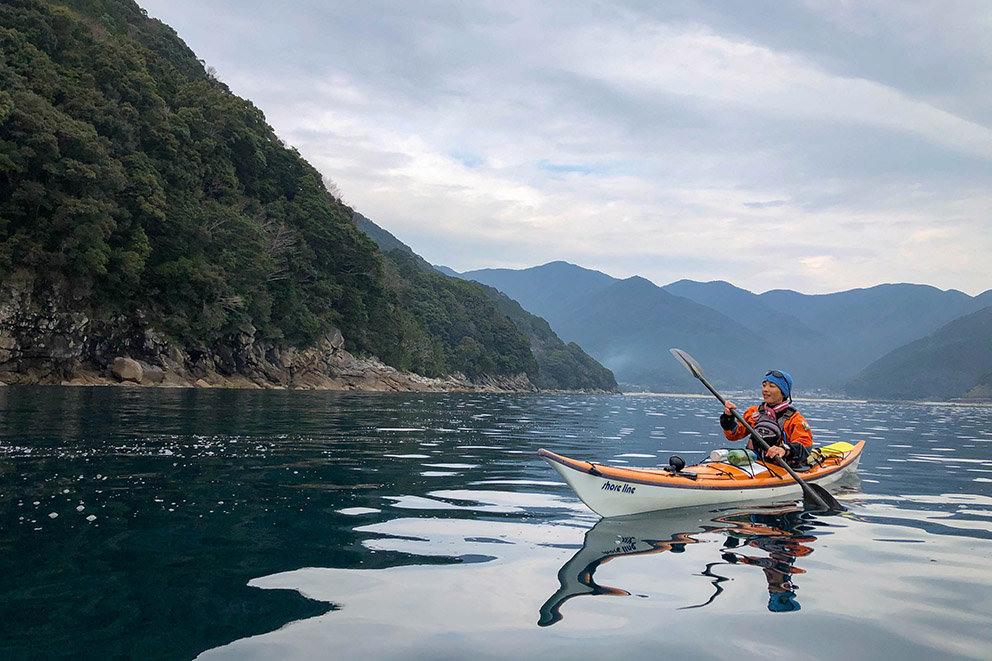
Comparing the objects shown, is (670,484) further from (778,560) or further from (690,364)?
(690,364)

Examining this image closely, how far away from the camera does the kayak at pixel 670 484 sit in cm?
737

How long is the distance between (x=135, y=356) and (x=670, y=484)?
40.2 meters

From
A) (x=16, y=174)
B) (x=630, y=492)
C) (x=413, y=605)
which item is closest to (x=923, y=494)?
(x=630, y=492)

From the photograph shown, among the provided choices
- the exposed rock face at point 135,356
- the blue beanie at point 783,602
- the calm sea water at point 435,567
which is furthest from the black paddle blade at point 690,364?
the exposed rock face at point 135,356

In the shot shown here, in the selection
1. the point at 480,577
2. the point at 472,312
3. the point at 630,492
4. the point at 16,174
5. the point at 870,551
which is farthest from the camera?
the point at 472,312

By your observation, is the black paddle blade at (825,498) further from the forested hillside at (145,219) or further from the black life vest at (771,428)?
the forested hillside at (145,219)

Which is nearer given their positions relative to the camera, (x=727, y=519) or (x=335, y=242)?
(x=727, y=519)

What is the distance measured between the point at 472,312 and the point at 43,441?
Result: 107 metres

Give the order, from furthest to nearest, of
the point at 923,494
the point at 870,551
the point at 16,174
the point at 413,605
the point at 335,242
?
1. the point at 335,242
2. the point at 16,174
3. the point at 923,494
4. the point at 870,551
5. the point at 413,605

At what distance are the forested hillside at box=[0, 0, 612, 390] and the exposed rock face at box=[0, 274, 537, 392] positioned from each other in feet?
0.43

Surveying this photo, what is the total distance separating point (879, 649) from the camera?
4246 mm

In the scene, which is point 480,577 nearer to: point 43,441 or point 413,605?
point 413,605

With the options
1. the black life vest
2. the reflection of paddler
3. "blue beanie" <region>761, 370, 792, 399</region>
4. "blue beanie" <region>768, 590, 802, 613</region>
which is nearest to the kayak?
the black life vest

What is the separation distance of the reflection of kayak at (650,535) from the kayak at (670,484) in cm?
18
